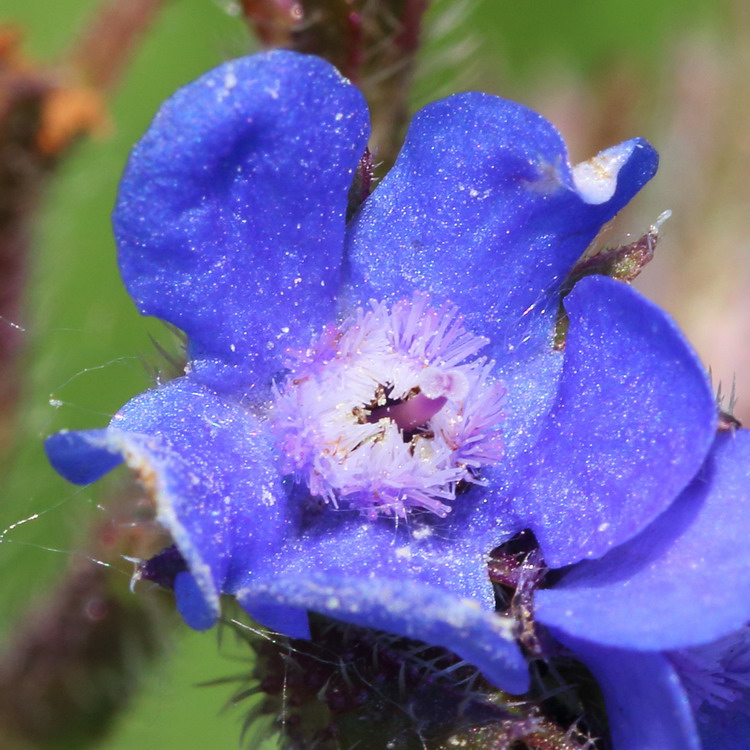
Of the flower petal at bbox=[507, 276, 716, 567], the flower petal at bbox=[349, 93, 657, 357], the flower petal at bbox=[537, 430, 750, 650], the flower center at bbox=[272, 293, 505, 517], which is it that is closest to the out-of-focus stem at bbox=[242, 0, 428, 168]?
the flower petal at bbox=[349, 93, 657, 357]

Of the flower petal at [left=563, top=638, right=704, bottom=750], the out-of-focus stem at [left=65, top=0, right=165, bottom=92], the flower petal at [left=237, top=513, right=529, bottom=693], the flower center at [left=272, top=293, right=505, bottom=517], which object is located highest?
the out-of-focus stem at [left=65, top=0, right=165, bottom=92]

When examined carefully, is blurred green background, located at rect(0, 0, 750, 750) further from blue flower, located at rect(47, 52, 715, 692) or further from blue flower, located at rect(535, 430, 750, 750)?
blue flower, located at rect(535, 430, 750, 750)

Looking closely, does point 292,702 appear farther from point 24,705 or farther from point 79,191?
point 79,191

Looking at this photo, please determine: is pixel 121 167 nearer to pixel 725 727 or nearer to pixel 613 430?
pixel 613 430

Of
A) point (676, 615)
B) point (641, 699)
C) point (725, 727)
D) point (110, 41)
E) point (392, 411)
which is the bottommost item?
point (725, 727)

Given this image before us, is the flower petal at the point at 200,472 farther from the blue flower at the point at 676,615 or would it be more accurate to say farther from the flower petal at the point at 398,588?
the blue flower at the point at 676,615

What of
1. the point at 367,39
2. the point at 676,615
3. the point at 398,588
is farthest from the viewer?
the point at 367,39

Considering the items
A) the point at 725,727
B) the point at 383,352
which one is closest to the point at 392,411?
the point at 383,352
